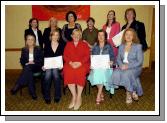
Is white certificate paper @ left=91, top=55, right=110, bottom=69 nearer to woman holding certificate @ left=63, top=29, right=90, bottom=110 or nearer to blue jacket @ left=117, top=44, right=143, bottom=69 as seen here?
woman holding certificate @ left=63, top=29, right=90, bottom=110

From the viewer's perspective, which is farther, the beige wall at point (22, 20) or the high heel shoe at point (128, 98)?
the beige wall at point (22, 20)

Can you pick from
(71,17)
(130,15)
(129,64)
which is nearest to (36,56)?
(71,17)

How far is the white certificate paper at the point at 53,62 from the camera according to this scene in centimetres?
488

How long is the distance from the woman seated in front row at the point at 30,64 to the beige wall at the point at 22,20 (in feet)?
6.93

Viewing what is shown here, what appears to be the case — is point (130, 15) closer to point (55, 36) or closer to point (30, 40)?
point (55, 36)

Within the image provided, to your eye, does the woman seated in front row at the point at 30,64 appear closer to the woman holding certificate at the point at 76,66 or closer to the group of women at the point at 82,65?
the group of women at the point at 82,65

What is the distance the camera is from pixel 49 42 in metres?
5.04

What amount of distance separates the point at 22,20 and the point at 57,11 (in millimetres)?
965

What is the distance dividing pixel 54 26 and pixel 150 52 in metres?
3.19

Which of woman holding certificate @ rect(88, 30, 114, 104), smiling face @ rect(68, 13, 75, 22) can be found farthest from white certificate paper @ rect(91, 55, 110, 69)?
smiling face @ rect(68, 13, 75, 22)

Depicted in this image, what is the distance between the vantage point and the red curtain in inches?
275

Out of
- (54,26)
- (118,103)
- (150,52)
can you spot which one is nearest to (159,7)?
(118,103)

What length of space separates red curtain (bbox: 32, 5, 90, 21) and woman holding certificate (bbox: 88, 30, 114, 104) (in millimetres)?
2329

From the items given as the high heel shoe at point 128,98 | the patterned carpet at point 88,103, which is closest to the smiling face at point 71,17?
the patterned carpet at point 88,103
